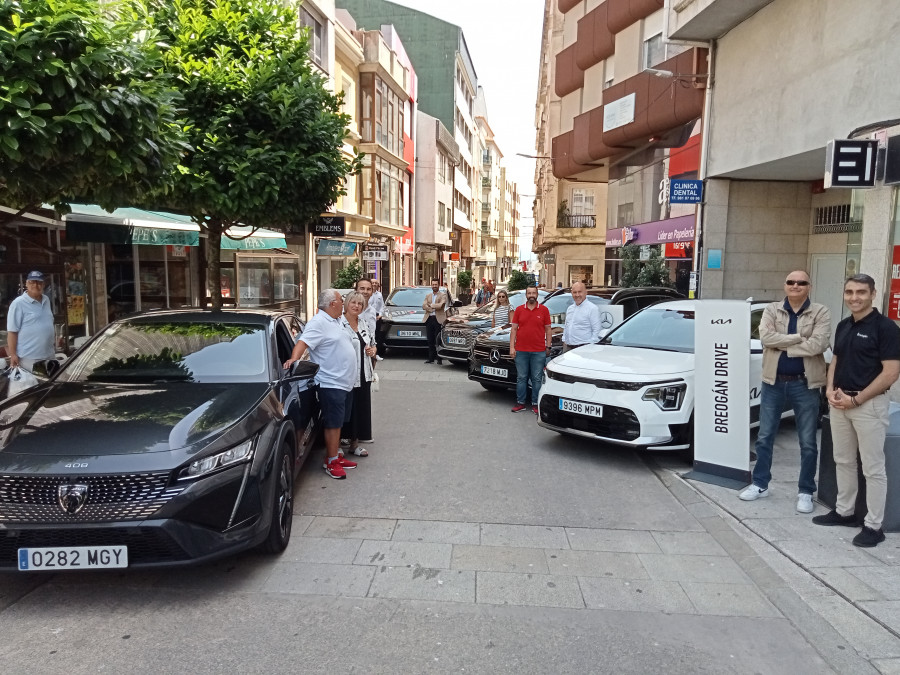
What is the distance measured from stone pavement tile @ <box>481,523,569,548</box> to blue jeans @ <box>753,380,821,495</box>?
6.38 feet

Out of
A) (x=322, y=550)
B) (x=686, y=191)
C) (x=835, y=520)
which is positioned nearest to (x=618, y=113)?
(x=686, y=191)

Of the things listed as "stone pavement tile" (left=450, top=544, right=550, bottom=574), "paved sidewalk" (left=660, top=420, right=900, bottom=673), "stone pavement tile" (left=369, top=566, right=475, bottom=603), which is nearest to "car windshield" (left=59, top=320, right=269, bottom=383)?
"stone pavement tile" (left=369, top=566, right=475, bottom=603)

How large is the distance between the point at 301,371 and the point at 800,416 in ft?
12.8

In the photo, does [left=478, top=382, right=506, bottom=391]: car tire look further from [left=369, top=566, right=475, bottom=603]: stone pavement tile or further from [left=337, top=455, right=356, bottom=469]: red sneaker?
[left=369, top=566, right=475, bottom=603]: stone pavement tile

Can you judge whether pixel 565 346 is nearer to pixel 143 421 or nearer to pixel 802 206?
pixel 143 421

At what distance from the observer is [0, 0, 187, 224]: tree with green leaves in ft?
14.5

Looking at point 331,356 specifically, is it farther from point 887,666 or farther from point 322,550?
point 887,666

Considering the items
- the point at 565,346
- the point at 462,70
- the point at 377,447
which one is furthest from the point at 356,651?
the point at 462,70

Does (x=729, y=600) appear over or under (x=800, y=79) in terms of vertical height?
under

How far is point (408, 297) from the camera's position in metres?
15.6

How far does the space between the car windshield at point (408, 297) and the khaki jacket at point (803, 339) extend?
1039cm

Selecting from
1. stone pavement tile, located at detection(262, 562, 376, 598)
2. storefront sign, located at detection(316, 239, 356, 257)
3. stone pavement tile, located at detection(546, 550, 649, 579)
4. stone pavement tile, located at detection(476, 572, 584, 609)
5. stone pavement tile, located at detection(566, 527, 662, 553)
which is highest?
storefront sign, located at detection(316, 239, 356, 257)

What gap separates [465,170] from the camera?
2238 inches

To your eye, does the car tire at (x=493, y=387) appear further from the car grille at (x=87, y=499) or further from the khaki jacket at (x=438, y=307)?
the car grille at (x=87, y=499)
